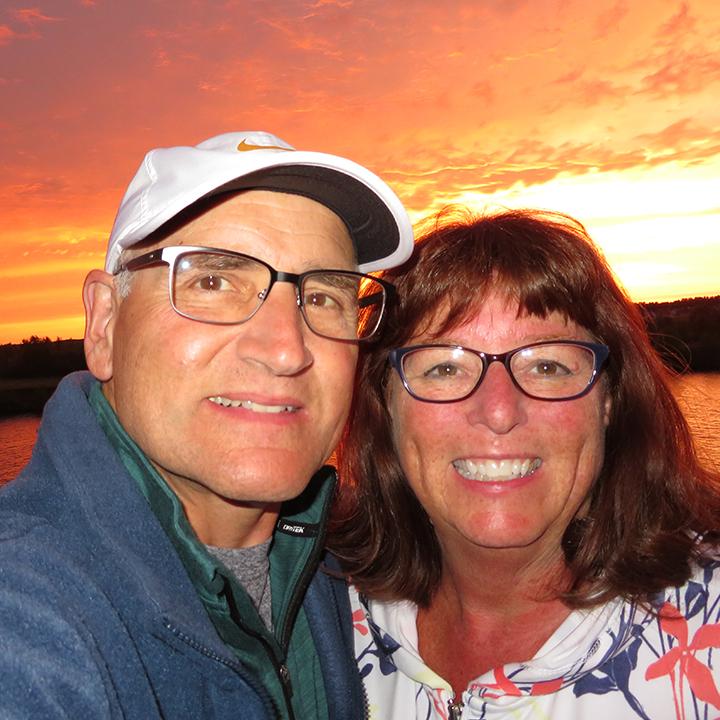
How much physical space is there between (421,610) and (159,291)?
181 centimetres

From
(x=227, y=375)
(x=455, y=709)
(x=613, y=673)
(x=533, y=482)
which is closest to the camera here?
(x=227, y=375)

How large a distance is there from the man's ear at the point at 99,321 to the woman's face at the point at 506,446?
1.15 m

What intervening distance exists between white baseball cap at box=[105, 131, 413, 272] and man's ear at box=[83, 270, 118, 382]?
→ 0.24 ft

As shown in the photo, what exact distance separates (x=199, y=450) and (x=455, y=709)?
1373mm

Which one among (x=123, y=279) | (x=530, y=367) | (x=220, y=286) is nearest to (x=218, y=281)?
(x=220, y=286)


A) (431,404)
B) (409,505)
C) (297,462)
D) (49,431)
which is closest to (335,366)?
(297,462)

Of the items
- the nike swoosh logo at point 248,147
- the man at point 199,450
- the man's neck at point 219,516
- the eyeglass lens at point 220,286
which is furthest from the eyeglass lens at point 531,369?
the nike swoosh logo at point 248,147

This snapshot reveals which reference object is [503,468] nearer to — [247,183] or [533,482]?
[533,482]

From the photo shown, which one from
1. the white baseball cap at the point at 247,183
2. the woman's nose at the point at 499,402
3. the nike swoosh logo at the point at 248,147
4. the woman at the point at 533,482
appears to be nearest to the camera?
the white baseball cap at the point at 247,183

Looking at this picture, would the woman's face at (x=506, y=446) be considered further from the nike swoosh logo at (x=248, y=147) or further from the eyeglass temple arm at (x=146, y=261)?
the eyeglass temple arm at (x=146, y=261)

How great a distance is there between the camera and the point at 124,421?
A: 2016 mm

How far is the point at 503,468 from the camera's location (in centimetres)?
244

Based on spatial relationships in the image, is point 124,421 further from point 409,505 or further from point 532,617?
point 532,617

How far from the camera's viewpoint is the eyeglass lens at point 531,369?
2.40 meters
